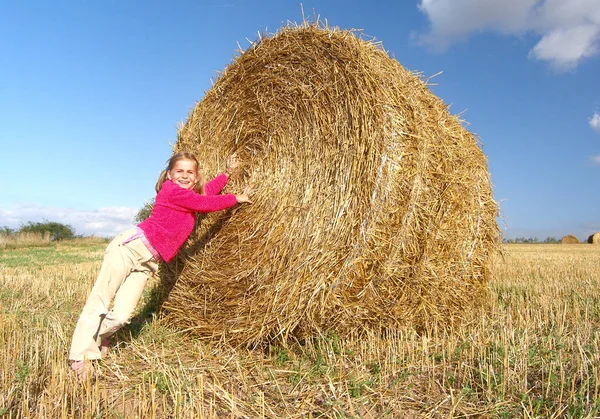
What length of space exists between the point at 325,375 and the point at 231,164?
2247 mm

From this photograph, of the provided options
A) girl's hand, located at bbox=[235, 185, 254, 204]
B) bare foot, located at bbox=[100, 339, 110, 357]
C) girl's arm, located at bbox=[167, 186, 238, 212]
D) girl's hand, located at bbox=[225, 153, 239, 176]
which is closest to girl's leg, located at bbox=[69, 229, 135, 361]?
bare foot, located at bbox=[100, 339, 110, 357]

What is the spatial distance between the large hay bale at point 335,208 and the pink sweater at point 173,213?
1.18 ft

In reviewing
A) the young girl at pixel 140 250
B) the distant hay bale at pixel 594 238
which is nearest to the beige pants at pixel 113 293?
the young girl at pixel 140 250

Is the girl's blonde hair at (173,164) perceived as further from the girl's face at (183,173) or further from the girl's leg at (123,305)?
the girl's leg at (123,305)

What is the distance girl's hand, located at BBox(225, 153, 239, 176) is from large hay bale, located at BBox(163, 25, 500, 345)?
0.28ft

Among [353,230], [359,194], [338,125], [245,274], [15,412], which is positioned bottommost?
[15,412]

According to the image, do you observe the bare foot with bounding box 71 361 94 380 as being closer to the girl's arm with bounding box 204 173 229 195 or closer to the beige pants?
the beige pants

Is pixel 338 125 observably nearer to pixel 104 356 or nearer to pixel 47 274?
pixel 104 356

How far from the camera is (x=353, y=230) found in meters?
3.24

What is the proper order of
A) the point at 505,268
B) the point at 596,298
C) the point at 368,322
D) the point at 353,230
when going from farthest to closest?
the point at 505,268 < the point at 596,298 < the point at 368,322 < the point at 353,230

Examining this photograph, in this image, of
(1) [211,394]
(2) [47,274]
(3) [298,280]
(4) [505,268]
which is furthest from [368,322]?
(2) [47,274]

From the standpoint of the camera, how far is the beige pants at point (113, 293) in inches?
130

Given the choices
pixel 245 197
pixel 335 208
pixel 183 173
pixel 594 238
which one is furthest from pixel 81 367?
pixel 594 238

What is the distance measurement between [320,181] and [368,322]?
1119mm
